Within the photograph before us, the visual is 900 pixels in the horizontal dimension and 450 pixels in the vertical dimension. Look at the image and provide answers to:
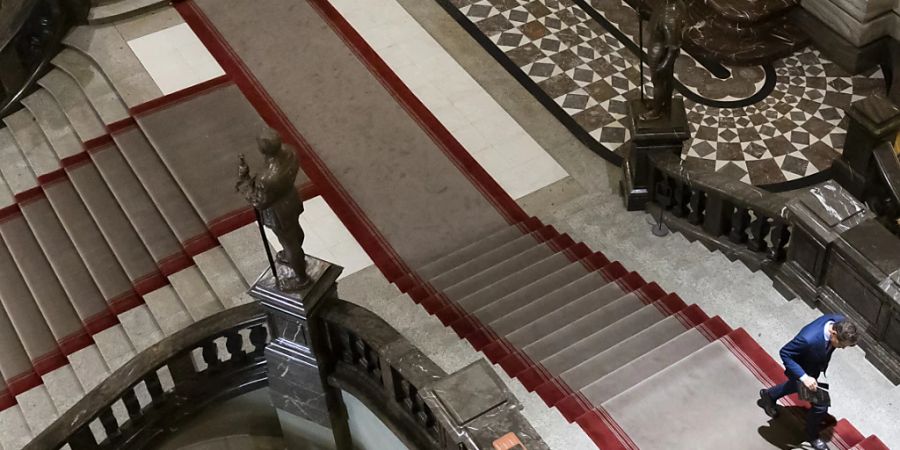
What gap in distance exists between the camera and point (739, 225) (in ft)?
24.7

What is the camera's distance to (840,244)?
22.0 ft

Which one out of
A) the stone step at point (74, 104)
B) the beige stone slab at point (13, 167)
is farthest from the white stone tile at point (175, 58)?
the beige stone slab at point (13, 167)

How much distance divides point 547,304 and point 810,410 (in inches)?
87.0

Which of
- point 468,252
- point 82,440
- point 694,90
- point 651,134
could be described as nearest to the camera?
point 82,440

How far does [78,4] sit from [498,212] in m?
4.77

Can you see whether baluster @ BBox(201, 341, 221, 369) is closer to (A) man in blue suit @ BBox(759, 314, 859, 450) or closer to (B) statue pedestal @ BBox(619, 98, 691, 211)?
(B) statue pedestal @ BBox(619, 98, 691, 211)

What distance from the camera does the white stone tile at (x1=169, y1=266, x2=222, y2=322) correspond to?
27.1 ft

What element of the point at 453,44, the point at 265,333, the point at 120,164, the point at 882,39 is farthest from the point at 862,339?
the point at 120,164

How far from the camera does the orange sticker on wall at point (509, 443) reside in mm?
5293

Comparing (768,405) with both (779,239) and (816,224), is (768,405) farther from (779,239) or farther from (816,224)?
(779,239)

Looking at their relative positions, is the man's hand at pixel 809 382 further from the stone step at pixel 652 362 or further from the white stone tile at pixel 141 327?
the white stone tile at pixel 141 327

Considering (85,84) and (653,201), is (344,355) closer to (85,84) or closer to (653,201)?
(653,201)

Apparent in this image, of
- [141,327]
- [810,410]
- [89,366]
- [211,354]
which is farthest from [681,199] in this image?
[89,366]

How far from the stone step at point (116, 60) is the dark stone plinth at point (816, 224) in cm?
586
